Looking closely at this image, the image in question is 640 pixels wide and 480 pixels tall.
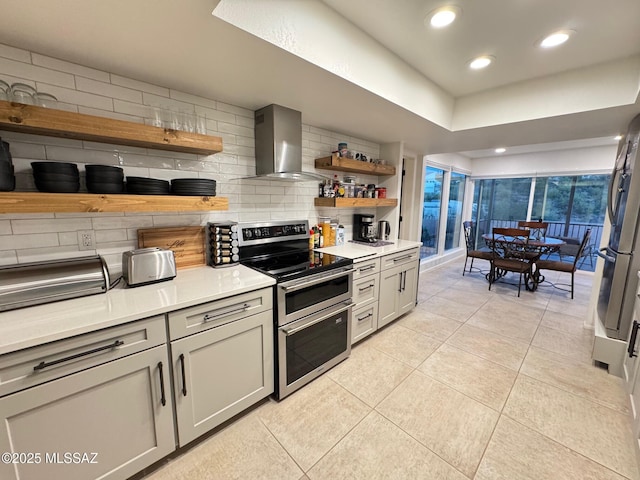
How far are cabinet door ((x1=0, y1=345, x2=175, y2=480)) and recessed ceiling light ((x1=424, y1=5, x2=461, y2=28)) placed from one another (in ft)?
7.48

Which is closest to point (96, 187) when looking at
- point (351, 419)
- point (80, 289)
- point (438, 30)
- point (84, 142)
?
point (84, 142)

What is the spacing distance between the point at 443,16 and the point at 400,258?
1.96 metres

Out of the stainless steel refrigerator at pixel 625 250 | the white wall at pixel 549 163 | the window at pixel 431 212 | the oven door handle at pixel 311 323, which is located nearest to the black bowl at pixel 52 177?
the oven door handle at pixel 311 323

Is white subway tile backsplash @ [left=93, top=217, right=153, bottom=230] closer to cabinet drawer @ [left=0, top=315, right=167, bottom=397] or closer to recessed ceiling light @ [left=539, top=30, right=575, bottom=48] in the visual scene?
cabinet drawer @ [left=0, top=315, right=167, bottom=397]

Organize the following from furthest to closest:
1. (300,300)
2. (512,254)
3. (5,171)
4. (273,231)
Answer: (512,254) → (273,231) → (300,300) → (5,171)

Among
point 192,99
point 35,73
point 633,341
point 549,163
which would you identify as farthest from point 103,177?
point 549,163

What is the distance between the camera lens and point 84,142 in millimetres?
1486

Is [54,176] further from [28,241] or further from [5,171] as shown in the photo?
[28,241]

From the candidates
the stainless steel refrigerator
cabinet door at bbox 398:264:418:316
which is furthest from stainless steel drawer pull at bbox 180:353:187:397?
the stainless steel refrigerator

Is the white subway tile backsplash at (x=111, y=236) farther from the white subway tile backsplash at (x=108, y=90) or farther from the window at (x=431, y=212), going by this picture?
the window at (x=431, y=212)

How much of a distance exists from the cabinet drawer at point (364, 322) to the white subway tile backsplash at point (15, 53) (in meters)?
2.59

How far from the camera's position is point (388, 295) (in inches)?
106

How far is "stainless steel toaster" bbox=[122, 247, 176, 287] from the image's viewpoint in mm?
1455

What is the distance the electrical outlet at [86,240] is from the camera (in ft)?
4.98
